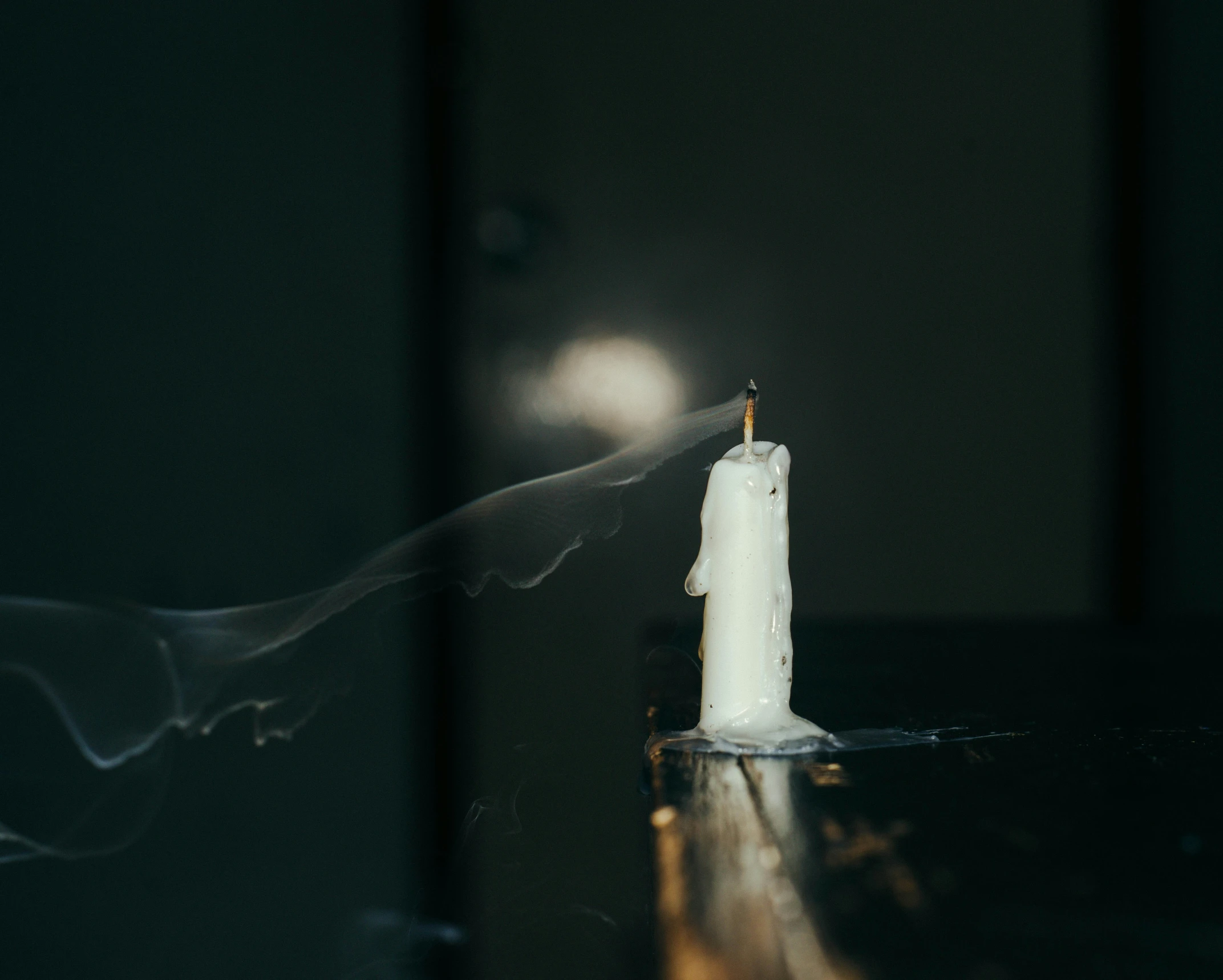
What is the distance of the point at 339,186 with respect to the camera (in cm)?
179

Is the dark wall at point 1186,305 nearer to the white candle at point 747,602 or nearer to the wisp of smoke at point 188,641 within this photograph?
the wisp of smoke at point 188,641

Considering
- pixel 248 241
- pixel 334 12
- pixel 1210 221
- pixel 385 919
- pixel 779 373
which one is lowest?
pixel 385 919

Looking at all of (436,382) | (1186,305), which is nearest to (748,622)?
(436,382)

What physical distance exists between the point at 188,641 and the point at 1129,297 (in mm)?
2081

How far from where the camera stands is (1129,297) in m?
2.20

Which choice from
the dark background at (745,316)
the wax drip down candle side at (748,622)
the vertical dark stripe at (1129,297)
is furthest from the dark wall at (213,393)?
the vertical dark stripe at (1129,297)

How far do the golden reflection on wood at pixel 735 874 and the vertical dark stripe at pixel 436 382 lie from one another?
5.01 feet

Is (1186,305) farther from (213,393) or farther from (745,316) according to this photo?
(213,393)

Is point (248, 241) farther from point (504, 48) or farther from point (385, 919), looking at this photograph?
point (385, 919)

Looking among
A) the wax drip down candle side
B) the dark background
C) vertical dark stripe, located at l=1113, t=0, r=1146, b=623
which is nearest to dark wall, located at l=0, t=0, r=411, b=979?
the dark background

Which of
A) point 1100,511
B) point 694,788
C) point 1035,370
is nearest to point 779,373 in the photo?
point 1035,370

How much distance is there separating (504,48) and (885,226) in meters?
0.96

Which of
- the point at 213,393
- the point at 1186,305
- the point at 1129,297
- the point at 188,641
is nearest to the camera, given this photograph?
the point at 188,641

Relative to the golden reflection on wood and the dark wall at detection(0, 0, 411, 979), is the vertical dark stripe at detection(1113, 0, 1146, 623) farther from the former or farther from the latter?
the golden reflection on wood
